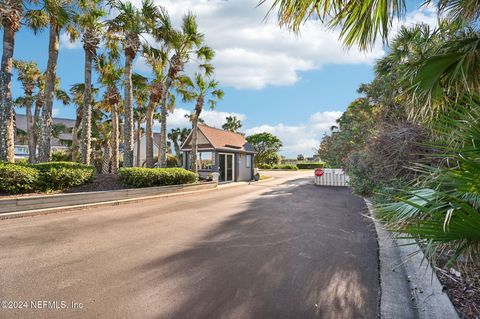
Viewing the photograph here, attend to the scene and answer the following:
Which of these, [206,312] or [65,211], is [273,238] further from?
[65,211]

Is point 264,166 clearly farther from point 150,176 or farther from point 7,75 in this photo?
point 7,75

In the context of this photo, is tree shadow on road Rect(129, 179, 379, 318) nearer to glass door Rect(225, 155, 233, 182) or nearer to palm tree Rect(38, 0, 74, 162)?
palm tree Rect(38, 0, 74, 162)

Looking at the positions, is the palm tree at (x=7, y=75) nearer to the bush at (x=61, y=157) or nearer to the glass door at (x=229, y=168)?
the glass door at (x=229, y=168)

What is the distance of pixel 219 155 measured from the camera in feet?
66.7

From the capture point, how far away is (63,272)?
3.78 m

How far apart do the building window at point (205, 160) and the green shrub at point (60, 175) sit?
34.6 feet

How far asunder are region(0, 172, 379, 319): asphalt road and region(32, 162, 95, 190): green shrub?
2350 millimetres

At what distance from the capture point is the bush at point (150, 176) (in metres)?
11.3

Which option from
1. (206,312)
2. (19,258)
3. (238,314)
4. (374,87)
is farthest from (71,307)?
(374,87)

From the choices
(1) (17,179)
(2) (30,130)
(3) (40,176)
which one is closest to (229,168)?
(3) (40,176)

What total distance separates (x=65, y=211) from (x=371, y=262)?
817cm

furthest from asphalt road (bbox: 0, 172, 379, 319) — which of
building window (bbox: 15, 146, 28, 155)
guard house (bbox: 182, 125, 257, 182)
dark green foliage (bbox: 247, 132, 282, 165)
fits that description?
dark green foliage (bbox: 247, 132, 282, 165)

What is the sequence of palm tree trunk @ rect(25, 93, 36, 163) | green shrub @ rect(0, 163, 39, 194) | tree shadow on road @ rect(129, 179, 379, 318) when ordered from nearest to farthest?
tree shadow on road @ rect(129, 179, 379, 318)
green shrub @ rect(0, 163, 39, 194)
palm tree trunk @ rect(25, 93, 36, 163)

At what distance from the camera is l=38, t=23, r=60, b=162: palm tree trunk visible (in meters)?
11.3
